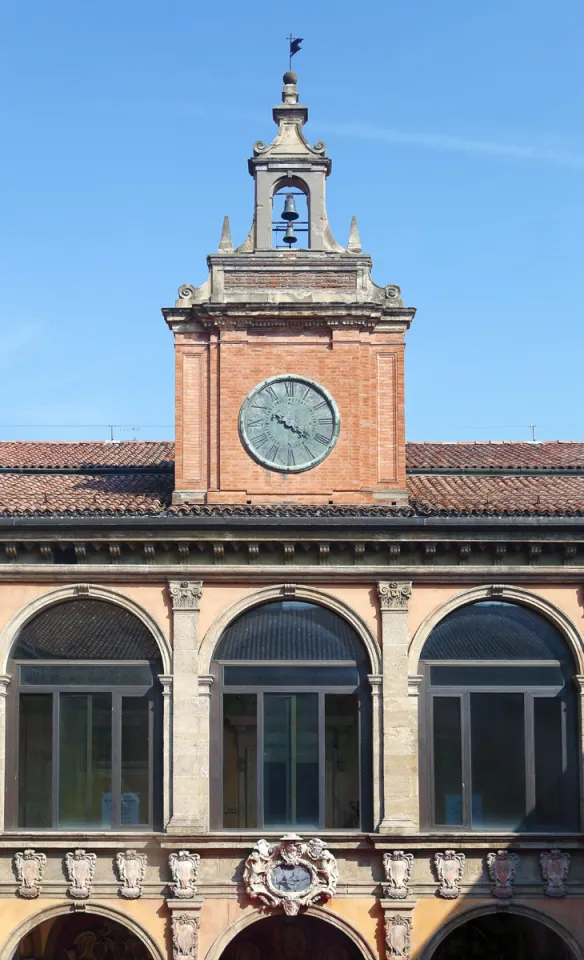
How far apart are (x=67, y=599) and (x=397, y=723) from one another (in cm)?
610

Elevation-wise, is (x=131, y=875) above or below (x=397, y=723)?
below

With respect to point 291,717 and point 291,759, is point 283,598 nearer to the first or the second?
point 291,717

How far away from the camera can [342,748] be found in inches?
980

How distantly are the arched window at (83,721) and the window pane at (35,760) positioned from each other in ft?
0.06

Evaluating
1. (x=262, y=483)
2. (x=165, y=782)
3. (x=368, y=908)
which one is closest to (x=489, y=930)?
(x=368, y=908)

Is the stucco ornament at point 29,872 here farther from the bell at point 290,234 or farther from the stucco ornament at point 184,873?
the bell at point 290,234

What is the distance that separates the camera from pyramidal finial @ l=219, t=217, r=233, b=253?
1065 inches

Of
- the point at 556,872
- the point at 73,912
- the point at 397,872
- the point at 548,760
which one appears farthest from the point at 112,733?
the point at 556,872

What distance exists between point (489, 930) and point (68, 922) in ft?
24.9

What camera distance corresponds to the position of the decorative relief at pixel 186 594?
24.8 meters

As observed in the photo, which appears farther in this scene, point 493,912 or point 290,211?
point 290,211

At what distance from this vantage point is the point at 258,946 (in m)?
25.8

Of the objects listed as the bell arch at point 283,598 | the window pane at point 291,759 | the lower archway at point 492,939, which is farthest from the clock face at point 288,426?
the lower archway at point 492,939

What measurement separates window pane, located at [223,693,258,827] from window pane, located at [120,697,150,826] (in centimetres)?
135
